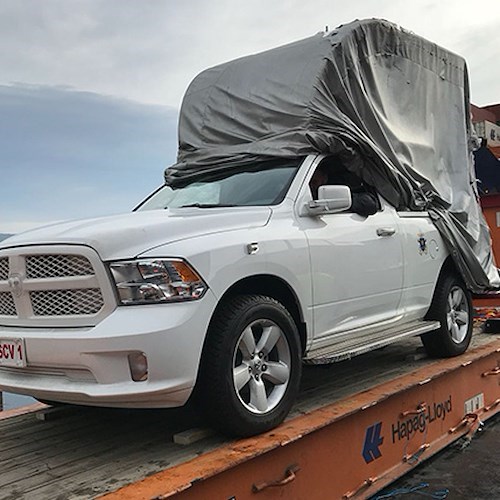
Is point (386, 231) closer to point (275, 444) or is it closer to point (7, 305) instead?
point (275, 444)

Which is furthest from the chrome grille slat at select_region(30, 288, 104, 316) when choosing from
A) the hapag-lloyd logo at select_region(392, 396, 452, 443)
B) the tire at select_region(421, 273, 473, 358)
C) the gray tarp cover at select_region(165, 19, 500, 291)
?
the tire at select_region(421, 273, 473, 358)

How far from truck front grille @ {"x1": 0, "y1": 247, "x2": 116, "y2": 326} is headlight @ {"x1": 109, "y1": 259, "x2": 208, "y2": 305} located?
2.5 inches

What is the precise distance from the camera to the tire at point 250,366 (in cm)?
289

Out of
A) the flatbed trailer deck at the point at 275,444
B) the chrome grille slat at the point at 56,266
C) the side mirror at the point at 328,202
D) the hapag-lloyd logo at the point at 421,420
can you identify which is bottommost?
the hapag-lloyd logo at the point at 421,420

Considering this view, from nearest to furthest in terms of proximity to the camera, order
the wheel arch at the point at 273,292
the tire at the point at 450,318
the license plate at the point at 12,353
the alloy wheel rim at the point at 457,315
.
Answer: the license plate at the point at 12,353
the wheel arch at the point at 273,292
the tire at the point at 450,318
the alloy wheel rim at the point at 457,315

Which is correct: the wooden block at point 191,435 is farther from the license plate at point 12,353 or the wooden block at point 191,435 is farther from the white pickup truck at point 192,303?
the license plate at point 12,353

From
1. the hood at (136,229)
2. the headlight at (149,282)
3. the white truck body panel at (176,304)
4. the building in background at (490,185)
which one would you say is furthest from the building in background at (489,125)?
the headlight at (149,282)

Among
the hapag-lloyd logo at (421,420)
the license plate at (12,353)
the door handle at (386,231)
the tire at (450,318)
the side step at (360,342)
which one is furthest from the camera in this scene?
the tire at (450,318)

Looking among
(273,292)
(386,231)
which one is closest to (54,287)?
(273,292)

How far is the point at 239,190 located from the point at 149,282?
1350mm

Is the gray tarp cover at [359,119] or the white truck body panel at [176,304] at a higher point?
the gray tarp cover at [359,119]

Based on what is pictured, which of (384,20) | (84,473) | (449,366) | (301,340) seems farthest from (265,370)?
(384,20)

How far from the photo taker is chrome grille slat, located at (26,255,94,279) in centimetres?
285

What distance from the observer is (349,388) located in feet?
13.4
